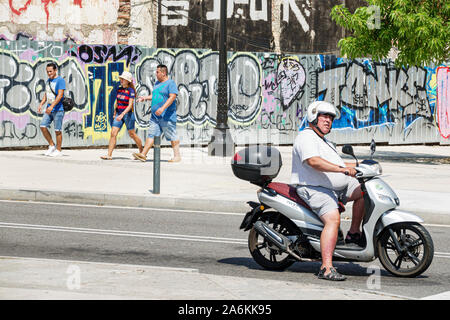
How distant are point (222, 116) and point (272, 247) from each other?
1158cm

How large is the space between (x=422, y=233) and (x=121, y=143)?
44.7 ft

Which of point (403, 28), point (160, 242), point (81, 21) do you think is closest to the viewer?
point (160, 242)

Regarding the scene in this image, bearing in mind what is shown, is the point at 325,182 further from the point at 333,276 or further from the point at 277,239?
the point at 333,276

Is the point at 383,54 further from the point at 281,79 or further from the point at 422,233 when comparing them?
the point at 422,233

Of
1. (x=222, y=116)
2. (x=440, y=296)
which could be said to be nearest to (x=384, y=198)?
(x=440, y=296)

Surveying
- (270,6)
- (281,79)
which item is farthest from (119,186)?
(270,6)

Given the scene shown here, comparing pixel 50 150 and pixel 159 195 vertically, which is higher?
pixel 50 150

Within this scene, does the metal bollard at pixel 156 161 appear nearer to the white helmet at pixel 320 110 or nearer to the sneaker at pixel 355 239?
the white helmet at pixel 320 110

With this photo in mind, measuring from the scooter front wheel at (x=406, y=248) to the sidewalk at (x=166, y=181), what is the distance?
3927mm

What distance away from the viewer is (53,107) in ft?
59.7

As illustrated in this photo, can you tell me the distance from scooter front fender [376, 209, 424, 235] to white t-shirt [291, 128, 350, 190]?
1.63 ft

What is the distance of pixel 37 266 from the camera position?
7789 mm

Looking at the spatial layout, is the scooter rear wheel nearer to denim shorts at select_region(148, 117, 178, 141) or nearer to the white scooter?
the white scooter

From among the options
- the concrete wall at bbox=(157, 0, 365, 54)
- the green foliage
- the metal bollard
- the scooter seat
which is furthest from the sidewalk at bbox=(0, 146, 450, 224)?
the concrete wall at bbox=(157, 0, 365, 54)
